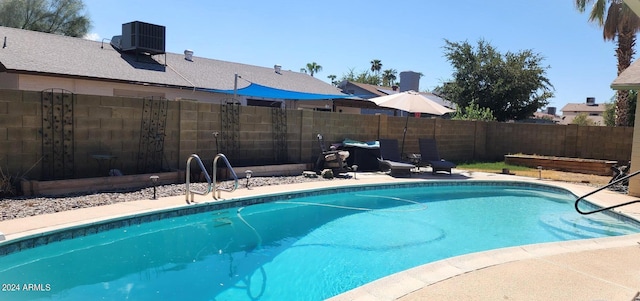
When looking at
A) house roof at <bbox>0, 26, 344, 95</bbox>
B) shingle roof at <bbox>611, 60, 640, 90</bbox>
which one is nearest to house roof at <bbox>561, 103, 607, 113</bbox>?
house roof at <bbox>0, 26, 344, 95</bbox>

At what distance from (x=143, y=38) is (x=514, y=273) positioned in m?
16.9

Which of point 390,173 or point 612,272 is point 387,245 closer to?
point 612,272

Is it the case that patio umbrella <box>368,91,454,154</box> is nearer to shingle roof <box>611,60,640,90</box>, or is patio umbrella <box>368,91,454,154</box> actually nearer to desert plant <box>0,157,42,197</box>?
shingle roof <box>611,60,640,90</box>

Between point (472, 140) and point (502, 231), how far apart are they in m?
11.1

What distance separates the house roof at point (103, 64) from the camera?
13.8 metres

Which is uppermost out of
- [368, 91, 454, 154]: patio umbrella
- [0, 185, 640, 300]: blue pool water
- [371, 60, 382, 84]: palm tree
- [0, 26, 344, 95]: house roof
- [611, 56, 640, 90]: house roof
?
[371, 60, 382, 84]: palm tree

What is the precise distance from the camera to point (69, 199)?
23.8 ft

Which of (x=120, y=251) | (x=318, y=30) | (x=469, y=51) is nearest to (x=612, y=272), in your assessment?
(x=120, y=251)

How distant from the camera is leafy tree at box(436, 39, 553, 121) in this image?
23.8 m

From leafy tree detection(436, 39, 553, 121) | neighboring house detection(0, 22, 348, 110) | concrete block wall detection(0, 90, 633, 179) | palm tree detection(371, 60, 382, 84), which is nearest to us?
concrete block wall detection(0, 90, 633, 179)

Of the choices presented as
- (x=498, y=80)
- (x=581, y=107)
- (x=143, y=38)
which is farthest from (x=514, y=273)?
(x=581, y=107)

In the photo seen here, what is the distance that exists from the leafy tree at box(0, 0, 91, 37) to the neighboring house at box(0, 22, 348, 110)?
35.1ft

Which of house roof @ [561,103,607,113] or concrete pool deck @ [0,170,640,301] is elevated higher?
house roof @ [561,103,607,113]

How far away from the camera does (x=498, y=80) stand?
23.9 metres
